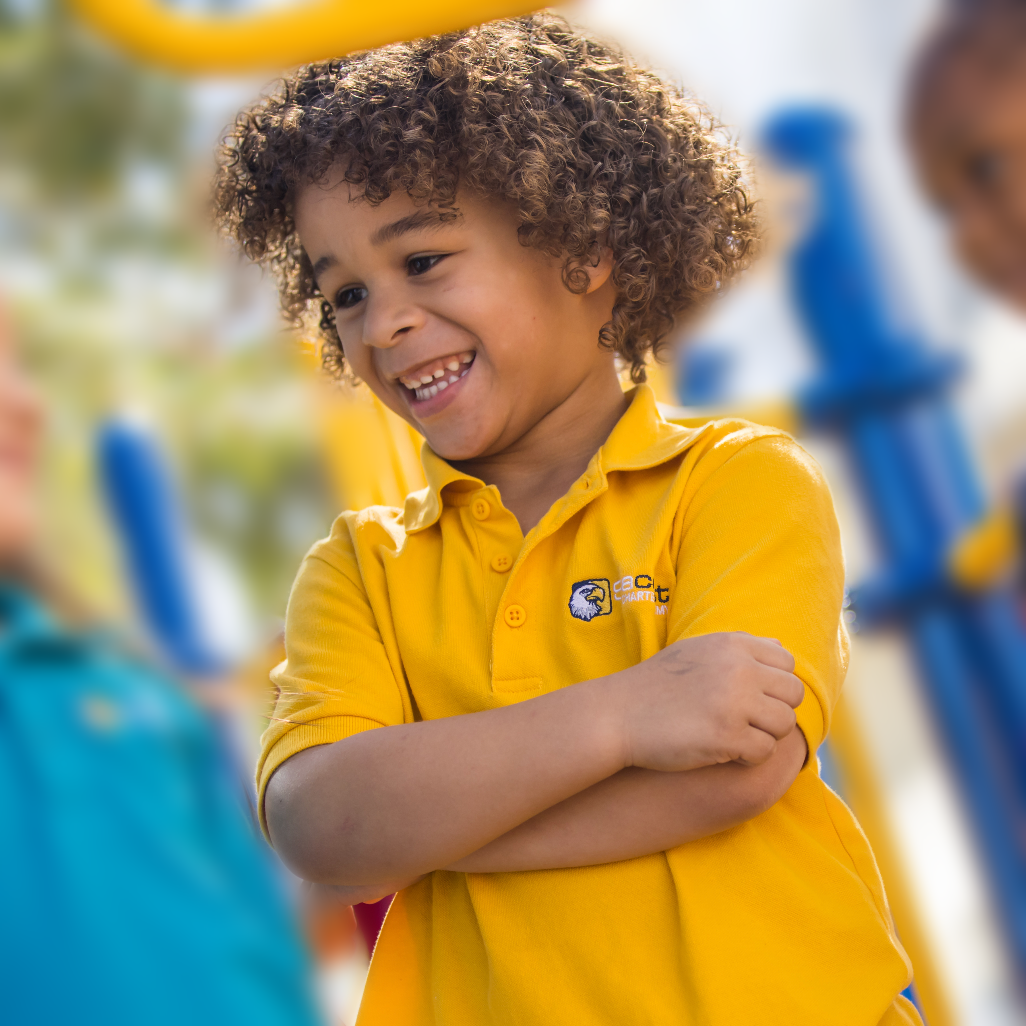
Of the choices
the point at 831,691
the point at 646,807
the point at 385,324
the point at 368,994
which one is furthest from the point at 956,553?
the point at 368,994

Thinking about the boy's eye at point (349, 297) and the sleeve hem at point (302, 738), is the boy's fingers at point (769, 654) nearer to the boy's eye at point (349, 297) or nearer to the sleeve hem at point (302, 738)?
the sleeve hem at point (302, 738)

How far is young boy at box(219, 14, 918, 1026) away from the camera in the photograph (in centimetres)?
88

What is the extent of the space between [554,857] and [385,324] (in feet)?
1.66

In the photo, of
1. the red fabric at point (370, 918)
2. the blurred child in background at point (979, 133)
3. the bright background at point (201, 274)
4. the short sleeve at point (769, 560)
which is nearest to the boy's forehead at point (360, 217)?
the short sleeve at point (769, 560)

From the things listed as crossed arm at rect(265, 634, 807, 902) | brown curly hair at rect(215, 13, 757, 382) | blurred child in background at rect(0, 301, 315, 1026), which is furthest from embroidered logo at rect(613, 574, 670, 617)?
blurred child in background at rect(0, 301, 315, 1026)

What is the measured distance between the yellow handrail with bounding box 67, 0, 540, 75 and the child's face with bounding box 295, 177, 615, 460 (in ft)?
1.79

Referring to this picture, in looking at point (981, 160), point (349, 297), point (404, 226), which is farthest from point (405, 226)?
point (981, 160)

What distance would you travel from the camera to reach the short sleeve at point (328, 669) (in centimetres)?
99

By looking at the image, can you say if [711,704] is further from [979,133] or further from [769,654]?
[979,133]

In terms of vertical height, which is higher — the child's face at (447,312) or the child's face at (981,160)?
the child's face at (447,312)

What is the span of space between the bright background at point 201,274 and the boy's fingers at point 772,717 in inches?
11.5

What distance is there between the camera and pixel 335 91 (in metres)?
1.16

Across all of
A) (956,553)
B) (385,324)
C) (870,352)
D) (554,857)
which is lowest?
(554,857)

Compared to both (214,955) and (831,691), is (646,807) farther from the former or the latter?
(214,955)
